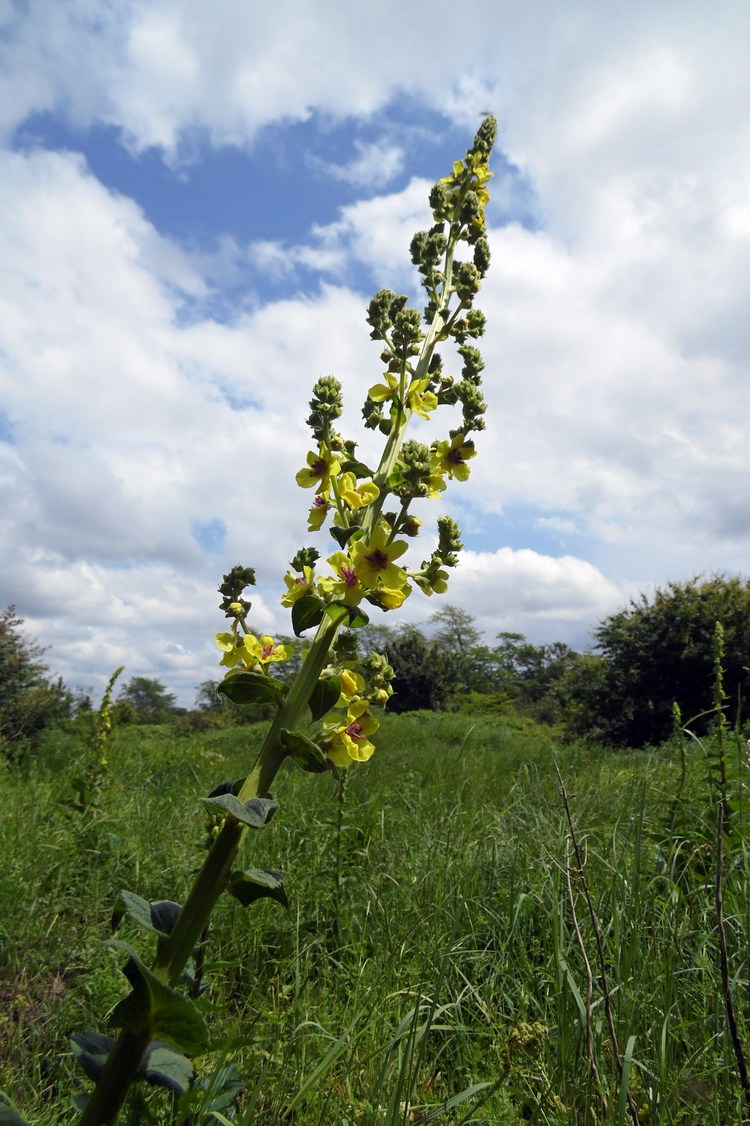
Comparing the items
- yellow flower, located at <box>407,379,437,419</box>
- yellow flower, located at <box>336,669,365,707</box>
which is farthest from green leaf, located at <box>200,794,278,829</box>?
yellow flower, located at <box>407,379,437,419</box>

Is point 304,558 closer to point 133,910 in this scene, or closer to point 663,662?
point 133,910

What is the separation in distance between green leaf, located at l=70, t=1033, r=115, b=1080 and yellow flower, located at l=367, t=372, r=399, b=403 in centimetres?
149

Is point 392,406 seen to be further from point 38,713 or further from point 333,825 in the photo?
point 38,713

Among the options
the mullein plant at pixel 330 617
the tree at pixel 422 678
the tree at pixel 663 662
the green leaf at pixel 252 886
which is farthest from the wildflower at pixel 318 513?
the tree at pixel 422 678

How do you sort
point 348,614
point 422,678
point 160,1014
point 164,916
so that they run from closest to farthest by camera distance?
1. point 160,1014
2. point 164,916
3. point 348,614
4. point 422,678

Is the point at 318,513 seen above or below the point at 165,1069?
above

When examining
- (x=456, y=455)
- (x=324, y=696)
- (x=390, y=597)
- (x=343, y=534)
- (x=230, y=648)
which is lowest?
(x=324, y=696)

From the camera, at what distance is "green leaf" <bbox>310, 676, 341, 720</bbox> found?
1.40 meters

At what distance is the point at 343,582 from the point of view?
1448 millimetres

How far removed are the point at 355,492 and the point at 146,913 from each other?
94 centimetres

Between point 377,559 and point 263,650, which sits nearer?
point 377,559

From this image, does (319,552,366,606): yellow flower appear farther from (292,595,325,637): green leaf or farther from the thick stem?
the thick stem

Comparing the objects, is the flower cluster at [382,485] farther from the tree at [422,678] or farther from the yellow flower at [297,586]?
the tree at [422,678]

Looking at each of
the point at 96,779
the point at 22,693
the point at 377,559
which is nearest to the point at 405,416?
the point at 377,559
